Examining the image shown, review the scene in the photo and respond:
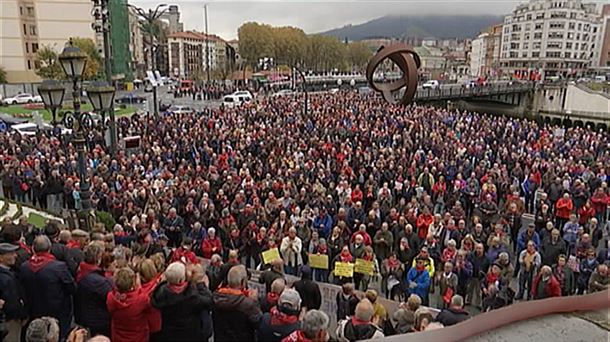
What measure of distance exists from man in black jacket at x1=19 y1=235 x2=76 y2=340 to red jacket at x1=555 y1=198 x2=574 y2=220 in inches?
400

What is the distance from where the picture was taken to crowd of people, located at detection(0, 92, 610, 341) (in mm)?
4281

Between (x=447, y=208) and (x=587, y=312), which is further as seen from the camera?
(x=447, y=208)

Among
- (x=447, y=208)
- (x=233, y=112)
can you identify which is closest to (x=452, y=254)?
(x=447, y=208)

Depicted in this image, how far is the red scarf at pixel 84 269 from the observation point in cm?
476

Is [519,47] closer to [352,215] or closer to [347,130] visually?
[347,130]

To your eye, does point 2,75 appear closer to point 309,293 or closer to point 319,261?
point 319,261

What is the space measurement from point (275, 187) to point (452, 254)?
556 cm

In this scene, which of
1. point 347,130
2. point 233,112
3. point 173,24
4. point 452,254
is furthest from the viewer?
point 173,24

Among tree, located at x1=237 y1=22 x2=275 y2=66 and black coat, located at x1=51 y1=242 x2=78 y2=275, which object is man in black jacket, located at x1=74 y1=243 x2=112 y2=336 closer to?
black coat, located at x1=51 y1=242 x2=78 y2=275

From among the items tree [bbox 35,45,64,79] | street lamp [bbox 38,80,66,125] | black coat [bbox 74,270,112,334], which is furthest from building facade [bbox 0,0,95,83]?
black coat [bbox 74,270,112,334]

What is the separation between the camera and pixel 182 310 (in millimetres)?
4004

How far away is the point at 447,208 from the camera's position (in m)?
11.7

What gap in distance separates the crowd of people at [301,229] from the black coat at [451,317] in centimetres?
2

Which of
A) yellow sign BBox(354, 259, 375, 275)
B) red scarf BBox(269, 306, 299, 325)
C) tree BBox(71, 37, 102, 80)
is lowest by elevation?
yellow sign BBox(354, 259, 375, 275)
